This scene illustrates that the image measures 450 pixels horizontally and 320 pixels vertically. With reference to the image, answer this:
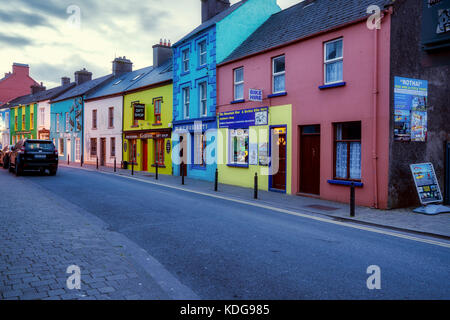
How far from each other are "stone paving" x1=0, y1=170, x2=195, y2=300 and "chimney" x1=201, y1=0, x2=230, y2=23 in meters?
18.1

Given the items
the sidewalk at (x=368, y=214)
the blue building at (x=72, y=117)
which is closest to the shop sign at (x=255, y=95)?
the sidewalk at (x=368, y=214)

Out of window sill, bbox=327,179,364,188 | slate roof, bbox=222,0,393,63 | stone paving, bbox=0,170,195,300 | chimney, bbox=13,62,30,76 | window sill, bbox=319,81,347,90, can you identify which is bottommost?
stone paving, bbox=0,170,195,300

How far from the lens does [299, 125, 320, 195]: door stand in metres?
13.5

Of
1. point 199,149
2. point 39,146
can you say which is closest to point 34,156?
point 39,146

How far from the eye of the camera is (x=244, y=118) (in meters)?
17.0

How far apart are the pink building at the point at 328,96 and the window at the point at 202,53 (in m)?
4.35

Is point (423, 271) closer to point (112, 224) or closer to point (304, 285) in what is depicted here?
point (304, 285)

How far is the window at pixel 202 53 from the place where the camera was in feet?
67.7

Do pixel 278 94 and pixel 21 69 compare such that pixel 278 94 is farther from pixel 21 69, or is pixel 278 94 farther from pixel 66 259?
pixel 21 69

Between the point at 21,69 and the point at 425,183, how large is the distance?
59396 millimetres

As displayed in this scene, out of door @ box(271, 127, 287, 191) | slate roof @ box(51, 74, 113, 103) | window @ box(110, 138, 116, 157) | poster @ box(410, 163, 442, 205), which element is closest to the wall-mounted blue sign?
door @ box(271, 127, 287, 191)

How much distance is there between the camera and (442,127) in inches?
494

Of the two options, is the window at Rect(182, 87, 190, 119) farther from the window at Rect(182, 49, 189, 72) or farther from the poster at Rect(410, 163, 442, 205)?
the poster at Rect(410, 163, 442, 205)

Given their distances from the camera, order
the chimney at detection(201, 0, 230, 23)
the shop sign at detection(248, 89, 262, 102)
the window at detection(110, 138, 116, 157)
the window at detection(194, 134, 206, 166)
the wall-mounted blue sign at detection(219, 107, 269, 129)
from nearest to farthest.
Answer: the shop sign at detection(248, 89, 262, 102)
the wall-mounted blue sign at detection(219, 107, 269, 129)
the window at detection(194, 134, 206, 166)
the chimney at detection(201, 0, 230, 23)
the window at detection(110, 138, 116, 157)
